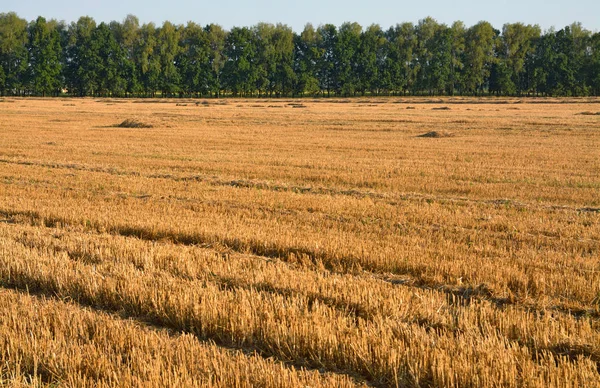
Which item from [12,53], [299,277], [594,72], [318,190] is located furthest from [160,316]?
[12,53]

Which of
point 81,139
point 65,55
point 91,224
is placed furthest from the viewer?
point 65,55

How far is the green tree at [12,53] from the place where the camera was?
109 m

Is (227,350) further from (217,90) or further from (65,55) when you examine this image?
(65,55)

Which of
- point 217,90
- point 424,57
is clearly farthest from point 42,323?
point 424,57

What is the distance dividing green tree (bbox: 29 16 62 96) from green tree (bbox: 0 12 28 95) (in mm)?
1614

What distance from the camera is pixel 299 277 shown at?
7.21m

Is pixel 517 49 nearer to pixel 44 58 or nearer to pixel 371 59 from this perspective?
pixel 371 59

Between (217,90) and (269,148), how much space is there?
88.9 meters

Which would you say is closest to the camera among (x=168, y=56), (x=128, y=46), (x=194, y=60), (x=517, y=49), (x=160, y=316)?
(x=160, y=316)

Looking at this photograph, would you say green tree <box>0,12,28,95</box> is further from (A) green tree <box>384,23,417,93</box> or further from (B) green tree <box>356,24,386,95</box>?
(A) green tree <box>384,23,417,93</box>

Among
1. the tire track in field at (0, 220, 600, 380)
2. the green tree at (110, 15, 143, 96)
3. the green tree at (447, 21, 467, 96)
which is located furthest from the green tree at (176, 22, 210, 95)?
the tire track in field at (0, 220, 600, 380)

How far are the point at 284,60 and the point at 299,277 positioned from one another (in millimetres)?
116901

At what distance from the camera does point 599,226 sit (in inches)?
430

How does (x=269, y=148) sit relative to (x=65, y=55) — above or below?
below
